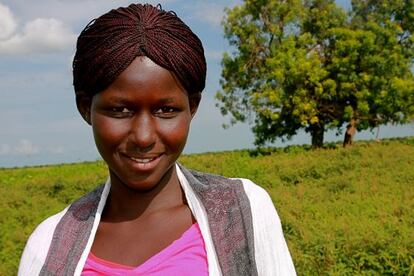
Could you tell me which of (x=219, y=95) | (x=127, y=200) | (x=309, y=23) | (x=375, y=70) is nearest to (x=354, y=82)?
(x=375, y=70)

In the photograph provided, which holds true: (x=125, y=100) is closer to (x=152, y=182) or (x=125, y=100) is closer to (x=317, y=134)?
(x=152, y=182)

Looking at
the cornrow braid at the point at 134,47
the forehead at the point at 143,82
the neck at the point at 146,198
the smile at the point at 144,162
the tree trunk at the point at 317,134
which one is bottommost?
the neck at the point at 146,198

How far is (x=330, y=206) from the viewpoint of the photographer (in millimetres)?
8375

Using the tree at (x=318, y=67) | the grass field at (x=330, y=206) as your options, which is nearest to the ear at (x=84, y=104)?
the grass field at (x=330, y=206)

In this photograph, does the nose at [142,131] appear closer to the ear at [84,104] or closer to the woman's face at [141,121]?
the woman's face at [141,121]

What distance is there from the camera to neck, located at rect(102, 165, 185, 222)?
5.13 ft

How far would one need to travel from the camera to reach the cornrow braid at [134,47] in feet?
4.59

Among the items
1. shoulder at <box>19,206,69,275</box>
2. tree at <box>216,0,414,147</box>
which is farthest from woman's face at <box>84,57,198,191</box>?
tree at <box>216,0,414,147</box>

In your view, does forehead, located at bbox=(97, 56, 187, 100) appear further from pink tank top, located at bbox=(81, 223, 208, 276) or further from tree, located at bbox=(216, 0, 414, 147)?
tree, located at bbox=(216, 0, 414, 147)

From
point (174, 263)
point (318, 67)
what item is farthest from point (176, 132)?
point (318, 67)

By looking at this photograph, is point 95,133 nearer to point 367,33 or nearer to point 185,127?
point 185,127

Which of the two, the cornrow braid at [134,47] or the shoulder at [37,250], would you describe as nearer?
the cornrow braid at [134,47]

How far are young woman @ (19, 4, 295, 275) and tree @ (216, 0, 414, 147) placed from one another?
18.0 metres

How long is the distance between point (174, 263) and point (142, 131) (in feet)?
A: 1.04
